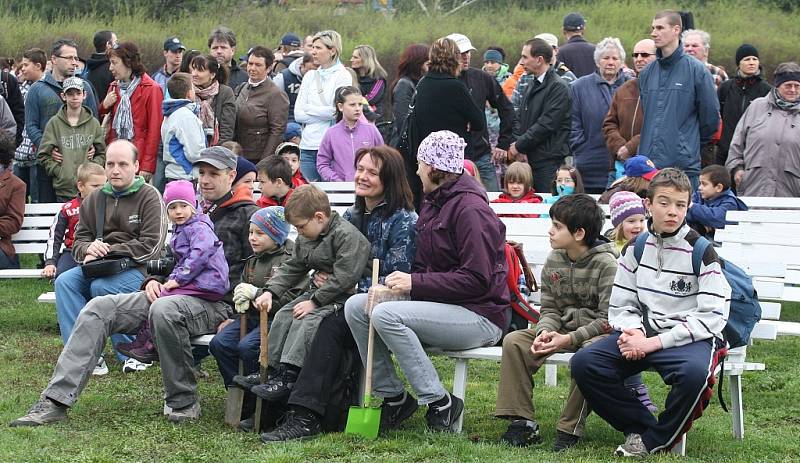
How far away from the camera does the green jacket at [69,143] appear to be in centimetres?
1195

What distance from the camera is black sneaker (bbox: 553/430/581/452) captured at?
21.7 ft

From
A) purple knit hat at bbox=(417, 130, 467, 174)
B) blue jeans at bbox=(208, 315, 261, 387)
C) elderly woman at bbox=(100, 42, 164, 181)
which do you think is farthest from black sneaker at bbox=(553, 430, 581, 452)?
elderly woman at bbox=(100, 42, 164, 181)

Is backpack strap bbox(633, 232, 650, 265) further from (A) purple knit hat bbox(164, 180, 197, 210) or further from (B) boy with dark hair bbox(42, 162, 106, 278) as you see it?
(B) boy with dark hair bbox(42, 162, 106, 278)

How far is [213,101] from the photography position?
11.7 metres

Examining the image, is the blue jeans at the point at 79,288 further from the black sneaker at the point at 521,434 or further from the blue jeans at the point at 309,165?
the blue jeans at the point at 309,165

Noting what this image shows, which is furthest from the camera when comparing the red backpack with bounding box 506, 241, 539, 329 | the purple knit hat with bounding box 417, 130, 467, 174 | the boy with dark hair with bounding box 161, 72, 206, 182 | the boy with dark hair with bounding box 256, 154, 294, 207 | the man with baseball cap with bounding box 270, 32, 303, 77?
the man with baseball cap with bounding box 270, 32, 303, 77

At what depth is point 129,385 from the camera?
332 inches

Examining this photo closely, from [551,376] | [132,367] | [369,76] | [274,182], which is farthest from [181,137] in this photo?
[551,376]

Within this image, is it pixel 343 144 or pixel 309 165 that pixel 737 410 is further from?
pixel 309 165

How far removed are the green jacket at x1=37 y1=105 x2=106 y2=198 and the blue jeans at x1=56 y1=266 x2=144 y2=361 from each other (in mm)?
3425

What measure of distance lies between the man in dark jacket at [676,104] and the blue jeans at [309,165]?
344 cm

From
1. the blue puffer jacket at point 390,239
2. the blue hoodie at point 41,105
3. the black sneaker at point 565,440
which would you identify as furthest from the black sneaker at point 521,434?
the blue hoodie at point 41,105

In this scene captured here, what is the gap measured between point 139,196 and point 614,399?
380 centimetres

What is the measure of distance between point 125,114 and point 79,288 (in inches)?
131
